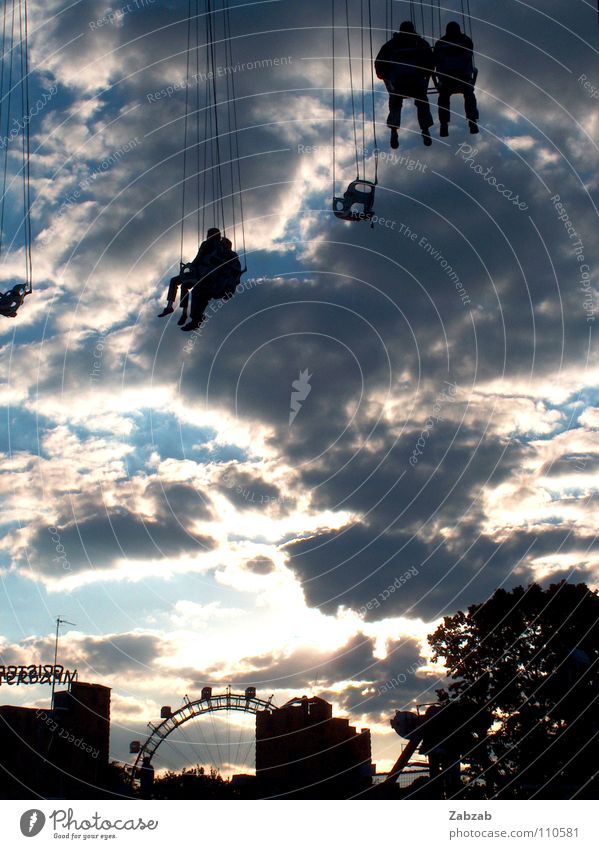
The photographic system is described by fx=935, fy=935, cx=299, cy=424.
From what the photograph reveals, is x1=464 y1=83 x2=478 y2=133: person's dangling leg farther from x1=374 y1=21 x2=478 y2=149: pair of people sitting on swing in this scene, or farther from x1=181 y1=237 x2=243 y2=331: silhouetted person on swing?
x1=181 y1=237 x2=243 y2=331: silhouetted person on swing

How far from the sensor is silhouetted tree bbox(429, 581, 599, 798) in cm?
4828

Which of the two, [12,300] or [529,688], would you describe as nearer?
[12,300]

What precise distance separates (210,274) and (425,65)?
1045 cm

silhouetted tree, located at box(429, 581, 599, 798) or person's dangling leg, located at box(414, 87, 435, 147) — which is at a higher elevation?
person's dangling leg, located at box(414, 87, 435, 147)

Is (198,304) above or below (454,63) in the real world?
below

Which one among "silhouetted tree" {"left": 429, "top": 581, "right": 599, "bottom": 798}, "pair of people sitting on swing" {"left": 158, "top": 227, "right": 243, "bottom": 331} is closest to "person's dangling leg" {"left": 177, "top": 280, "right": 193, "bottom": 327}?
"pair of people sitting on swing" {"left": 158, "top": 227, "right": 243, "bottom": 331}

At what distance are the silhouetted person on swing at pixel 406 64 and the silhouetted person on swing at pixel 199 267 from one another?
8.25m

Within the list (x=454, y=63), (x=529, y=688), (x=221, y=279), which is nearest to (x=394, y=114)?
(x=454, y=63)

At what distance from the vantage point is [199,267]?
3247cm

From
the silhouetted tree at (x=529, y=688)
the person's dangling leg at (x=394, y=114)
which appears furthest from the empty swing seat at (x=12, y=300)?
the silhouetted tree at (x=529, y=688)

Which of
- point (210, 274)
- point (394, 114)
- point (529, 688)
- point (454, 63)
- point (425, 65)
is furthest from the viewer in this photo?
point (529, 688)

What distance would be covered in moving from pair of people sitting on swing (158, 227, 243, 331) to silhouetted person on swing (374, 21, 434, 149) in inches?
320

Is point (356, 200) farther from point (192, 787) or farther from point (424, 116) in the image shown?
point (192, 787)

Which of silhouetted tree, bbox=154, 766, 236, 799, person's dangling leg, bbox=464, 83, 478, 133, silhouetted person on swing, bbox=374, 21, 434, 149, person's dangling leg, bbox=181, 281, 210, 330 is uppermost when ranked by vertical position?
silhouetted person on swing, bbox=374, 21, 434, 149
